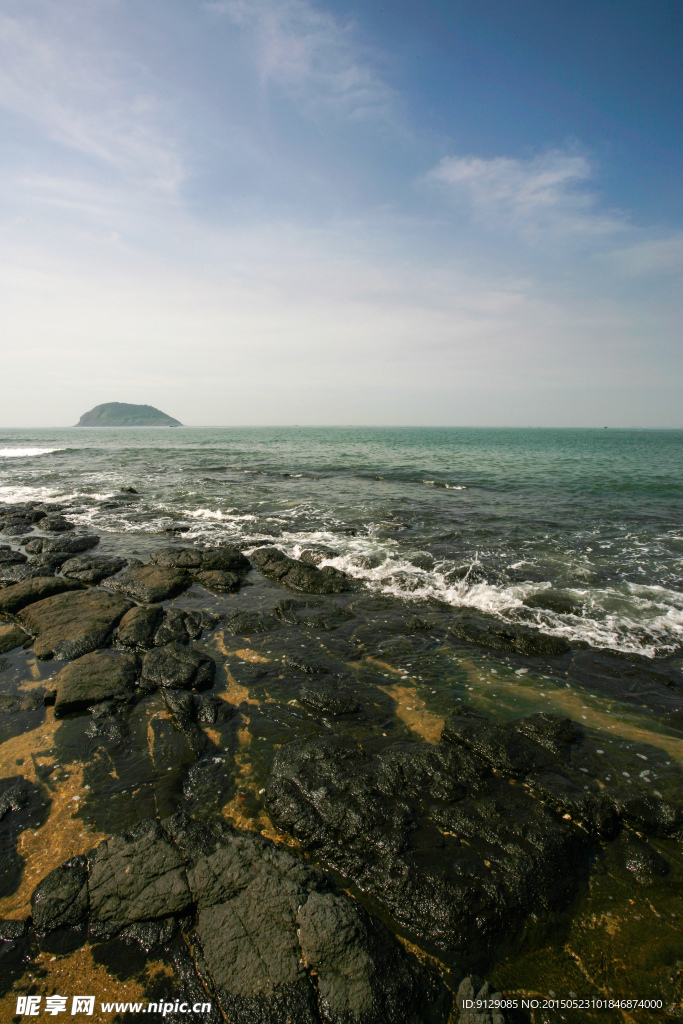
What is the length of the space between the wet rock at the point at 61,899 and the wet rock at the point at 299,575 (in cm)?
802

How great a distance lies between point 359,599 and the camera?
1149 centimetres

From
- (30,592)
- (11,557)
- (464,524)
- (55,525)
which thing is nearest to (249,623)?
(30,592)

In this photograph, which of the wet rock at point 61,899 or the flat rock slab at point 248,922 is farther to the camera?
the wet rock at point 61,899

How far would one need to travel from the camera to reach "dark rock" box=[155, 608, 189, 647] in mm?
9117

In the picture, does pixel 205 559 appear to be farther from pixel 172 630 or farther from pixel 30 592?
pixel 30 592

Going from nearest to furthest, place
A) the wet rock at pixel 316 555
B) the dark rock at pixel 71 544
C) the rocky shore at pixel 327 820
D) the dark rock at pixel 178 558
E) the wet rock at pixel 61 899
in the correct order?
the rocky shore at pixel 327 820 → the wet rock at pixel 61 899 → the dark rock at pixel 178 558 → the wet rock at pixel 316 555 → the dark rock at pixel 71 544

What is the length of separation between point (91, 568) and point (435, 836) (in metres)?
12.6

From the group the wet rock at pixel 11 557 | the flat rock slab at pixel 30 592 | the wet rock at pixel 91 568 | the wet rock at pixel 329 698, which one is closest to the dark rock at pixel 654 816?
the wet rock at pixel 329 698

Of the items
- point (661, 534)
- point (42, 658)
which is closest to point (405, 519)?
point (661, 534)

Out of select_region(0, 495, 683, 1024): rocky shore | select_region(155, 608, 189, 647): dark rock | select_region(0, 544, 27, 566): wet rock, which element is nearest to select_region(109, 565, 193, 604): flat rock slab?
select_region(155, 608, 189, 647): dark rock

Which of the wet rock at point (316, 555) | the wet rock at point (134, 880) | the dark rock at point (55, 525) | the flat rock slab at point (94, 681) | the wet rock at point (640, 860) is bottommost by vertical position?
the wet rock at point (640, 860)

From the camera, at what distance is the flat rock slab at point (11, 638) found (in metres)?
8.79

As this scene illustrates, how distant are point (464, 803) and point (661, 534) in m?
18.3

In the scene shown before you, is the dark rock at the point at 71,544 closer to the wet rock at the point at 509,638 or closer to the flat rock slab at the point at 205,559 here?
the flat rock slab at the point at 205,559
